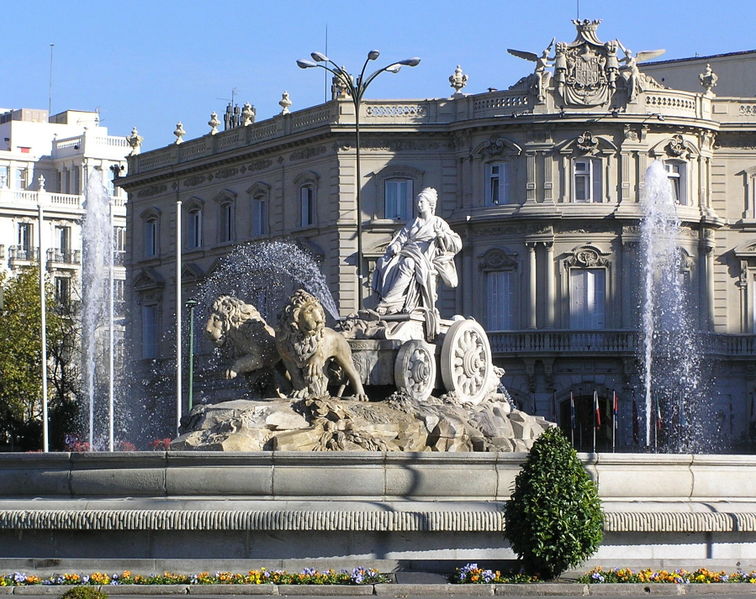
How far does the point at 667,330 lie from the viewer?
65.6 meters

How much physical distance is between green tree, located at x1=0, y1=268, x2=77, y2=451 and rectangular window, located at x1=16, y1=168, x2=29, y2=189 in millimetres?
27435

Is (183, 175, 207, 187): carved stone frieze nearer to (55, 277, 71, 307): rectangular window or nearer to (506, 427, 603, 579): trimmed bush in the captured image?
(55, 277, 71, 307): rectangular window

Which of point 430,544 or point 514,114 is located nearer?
point 430,544

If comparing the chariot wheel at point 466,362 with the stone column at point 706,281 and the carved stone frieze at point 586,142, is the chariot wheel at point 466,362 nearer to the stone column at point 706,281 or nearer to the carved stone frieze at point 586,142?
the carved stone frieze at point 586,142

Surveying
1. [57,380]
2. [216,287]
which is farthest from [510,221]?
[57,380]

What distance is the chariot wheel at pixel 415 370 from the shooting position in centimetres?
2767

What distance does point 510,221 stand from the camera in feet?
218

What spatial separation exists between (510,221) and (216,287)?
431 inches

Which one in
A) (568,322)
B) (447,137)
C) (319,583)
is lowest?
(319,583)

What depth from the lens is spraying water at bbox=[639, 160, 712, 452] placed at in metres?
64.4

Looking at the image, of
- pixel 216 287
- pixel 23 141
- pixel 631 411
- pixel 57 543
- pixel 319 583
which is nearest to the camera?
pixel 319 583

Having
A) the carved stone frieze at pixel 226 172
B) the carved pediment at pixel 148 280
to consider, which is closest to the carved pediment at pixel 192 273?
the carved pediment at pixel 148 280

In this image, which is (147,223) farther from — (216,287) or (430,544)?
(430,544)

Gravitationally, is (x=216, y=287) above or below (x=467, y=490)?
above
